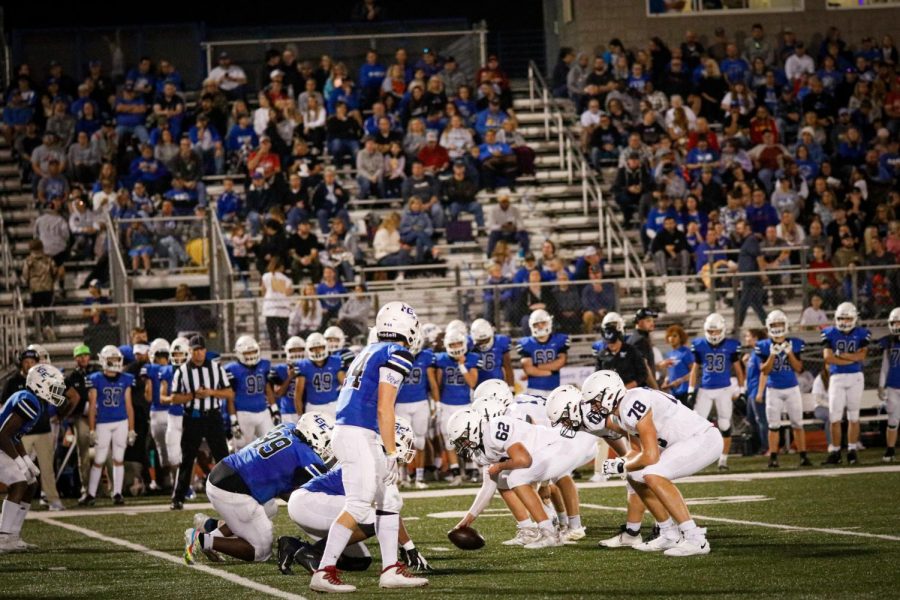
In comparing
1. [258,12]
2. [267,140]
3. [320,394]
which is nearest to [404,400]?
[320,394]

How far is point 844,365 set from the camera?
A: 16.2m

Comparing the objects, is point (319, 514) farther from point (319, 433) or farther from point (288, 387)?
point (288, 387)

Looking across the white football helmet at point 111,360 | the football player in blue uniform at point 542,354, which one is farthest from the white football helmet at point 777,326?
the white football helmet at point 111,360

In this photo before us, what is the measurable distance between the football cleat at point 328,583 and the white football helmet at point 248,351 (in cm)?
828

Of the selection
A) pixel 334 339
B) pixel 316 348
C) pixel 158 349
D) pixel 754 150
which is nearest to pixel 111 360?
pixel 158 349

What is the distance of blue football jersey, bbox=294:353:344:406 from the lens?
16141 millimetres

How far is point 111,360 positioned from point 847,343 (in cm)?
839

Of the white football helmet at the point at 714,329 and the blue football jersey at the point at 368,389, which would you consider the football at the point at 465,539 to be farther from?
the white football helmet at the point at 714,329

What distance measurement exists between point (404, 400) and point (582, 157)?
7430 millimetres

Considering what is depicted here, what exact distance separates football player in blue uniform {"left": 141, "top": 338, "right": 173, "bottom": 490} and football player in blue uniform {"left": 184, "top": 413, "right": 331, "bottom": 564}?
720 cm

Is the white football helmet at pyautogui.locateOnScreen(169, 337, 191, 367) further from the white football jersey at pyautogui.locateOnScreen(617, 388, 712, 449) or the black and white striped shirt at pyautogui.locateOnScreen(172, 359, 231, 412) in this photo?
the white football jersey at pyautogui.locateOnScreen(617, 388, 712, 449)

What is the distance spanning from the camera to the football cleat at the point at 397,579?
7902mm

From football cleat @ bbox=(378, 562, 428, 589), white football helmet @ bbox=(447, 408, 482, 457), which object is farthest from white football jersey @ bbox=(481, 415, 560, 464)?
football cleat @ bbox=(378, 562, 428, 589)

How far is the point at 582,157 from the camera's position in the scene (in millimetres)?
22172
